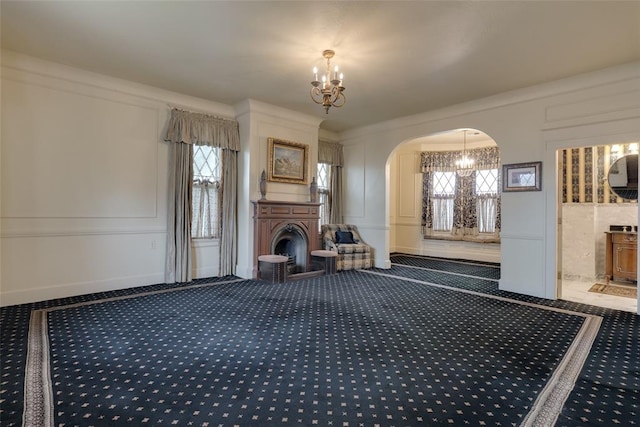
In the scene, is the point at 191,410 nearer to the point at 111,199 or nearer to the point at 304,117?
the point at 111,199

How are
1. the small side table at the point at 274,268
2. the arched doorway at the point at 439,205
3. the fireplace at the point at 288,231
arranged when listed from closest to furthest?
the small side table at the point at 274,268 < the fireplace at the point at 288,231 < the arched doorway at the point at 439,205

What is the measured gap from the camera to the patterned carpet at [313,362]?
196cm

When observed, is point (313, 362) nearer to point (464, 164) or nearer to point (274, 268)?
point (274, 268)

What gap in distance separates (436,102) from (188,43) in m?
3.85

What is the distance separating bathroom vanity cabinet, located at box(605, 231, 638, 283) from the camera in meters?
5.48

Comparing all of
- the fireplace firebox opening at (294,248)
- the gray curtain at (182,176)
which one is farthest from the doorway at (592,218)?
the gray curtain at (182,176)

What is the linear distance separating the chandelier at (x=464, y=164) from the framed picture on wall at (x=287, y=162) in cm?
398

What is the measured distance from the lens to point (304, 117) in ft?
21.1

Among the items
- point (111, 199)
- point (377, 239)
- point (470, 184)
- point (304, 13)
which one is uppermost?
point (304, 13)

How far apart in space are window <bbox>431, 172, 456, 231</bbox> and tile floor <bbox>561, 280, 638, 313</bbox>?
3425 millimetres

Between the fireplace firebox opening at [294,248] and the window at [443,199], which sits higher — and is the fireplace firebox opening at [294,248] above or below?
below

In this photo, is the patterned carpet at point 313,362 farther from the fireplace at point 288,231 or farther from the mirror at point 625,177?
the mirror at point 625,177

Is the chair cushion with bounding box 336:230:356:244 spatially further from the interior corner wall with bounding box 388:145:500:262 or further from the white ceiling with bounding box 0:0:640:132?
the white ceiling with bounding box 0:0:640:132

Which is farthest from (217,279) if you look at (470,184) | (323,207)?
(470,184)
